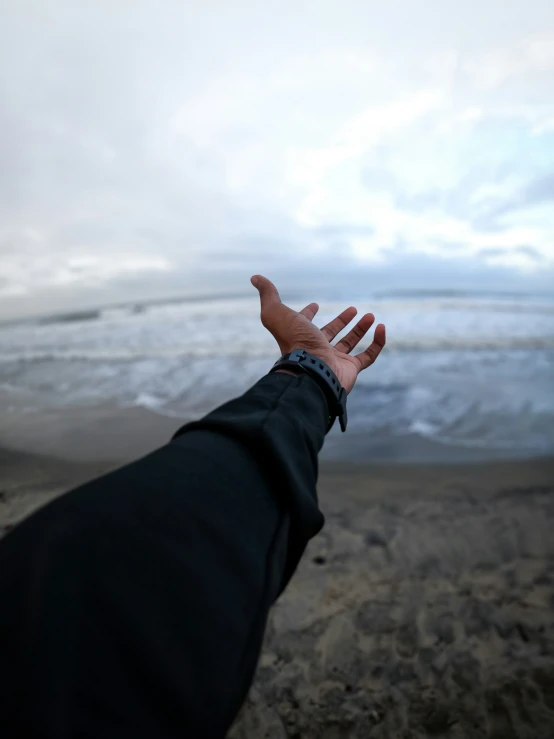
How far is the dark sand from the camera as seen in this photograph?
1.96 metres

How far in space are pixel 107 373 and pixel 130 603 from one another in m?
8.44

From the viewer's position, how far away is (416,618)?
244 cm

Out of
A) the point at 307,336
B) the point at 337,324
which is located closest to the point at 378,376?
the point at 337,324

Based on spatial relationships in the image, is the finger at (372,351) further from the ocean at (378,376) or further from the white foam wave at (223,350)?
the white foam wave at (223,350)

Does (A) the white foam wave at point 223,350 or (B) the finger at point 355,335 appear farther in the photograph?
(A) the white foam wave at point 223,350

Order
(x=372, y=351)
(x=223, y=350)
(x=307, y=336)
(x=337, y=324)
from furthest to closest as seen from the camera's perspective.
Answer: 1. (x=223, y=350)
2. (x=337, y=324)
3. (x=372, y=351)
4. (x=307, y=336)

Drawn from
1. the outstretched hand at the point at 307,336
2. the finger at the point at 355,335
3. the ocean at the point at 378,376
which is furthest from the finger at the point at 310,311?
the ocean at the point at 378,376

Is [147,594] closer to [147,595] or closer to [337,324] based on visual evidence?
[147,595]

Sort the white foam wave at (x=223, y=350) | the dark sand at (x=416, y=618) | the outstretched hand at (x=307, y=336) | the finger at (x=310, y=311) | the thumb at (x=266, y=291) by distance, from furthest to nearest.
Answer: the white foam wave at (x=223, y=350)
the finger at (x=310, y=311)
the thumb at (x=266, y=291)
the outstretched hand at (x=307, y=336)
the dark sand at (x=416, y=618)

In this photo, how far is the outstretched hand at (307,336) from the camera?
7.18ft

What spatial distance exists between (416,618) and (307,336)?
163cm

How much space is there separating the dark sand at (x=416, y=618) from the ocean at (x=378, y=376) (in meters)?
1.08

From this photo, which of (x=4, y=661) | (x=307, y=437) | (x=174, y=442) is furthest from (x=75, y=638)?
(x=307, y=437)

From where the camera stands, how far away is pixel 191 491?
0.90 m
